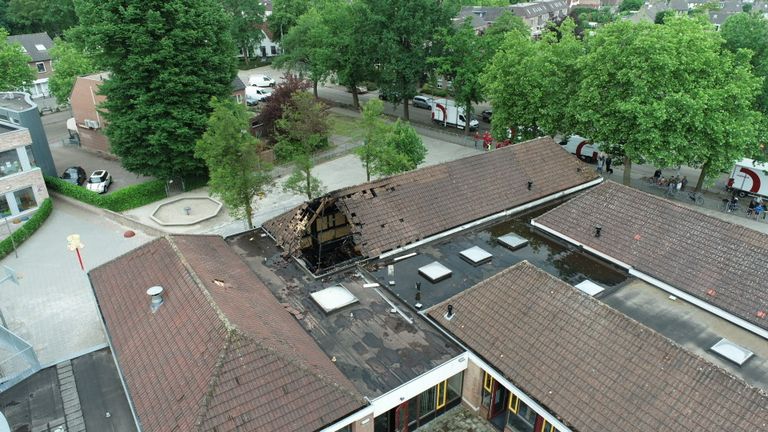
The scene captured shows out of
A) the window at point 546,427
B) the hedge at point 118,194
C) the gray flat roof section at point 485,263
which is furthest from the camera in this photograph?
the hedge at point 118,194

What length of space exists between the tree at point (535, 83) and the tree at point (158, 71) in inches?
823

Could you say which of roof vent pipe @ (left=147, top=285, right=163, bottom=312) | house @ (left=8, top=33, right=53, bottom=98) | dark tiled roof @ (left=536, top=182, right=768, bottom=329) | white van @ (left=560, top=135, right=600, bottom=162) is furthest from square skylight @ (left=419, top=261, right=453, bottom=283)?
house @ (left=8, top=33, right=53, bottom=98)

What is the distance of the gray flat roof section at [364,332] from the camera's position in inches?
712

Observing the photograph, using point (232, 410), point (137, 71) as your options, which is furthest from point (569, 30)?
point (232, 410)

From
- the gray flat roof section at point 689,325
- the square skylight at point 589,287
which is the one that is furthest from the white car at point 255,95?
the gray flat roof section at point 689,325

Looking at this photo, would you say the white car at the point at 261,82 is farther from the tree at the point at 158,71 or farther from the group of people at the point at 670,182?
the group of people at the point at 670,182

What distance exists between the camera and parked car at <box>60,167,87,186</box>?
137 ft

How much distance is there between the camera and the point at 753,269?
68.4 ft

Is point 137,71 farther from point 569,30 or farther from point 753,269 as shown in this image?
point 753,269

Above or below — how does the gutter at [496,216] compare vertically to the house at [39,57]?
below

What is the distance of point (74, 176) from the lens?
138 feet

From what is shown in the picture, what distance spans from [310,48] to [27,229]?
36.2 meters

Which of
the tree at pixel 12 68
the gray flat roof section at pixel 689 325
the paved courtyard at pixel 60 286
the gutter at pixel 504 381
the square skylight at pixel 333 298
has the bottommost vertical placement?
the paved courtyard at pixel 60 286

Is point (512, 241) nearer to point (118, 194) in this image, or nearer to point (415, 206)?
point (415, 206)
